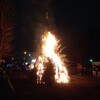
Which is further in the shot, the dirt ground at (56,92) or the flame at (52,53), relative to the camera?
the flame at (52,53)

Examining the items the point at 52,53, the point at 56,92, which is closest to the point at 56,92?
the point at 56,92

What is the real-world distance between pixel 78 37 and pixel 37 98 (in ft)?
262

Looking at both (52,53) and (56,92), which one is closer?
(56,92)

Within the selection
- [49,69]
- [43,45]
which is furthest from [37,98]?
[43,45]

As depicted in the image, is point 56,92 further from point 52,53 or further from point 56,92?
point 52,53

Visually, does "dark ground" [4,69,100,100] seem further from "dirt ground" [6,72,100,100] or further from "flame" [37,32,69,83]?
"flame" [37,32,69,83]

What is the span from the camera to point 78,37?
9575cm

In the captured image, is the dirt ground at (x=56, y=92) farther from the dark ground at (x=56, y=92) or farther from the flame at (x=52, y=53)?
the flame at (x=52, y=53)

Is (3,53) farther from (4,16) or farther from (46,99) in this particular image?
(46,99)

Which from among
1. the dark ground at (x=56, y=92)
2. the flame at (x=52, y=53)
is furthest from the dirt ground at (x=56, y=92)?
the flame at (x=52, y=53)

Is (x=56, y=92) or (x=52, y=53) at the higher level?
(x=52, y=53)

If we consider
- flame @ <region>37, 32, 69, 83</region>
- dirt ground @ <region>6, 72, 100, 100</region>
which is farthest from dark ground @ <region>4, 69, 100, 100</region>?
flame @ <region>37, 32, 69, 83</region>

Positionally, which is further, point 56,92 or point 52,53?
point 52,53

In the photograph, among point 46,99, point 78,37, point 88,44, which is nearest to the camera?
point 46,99
